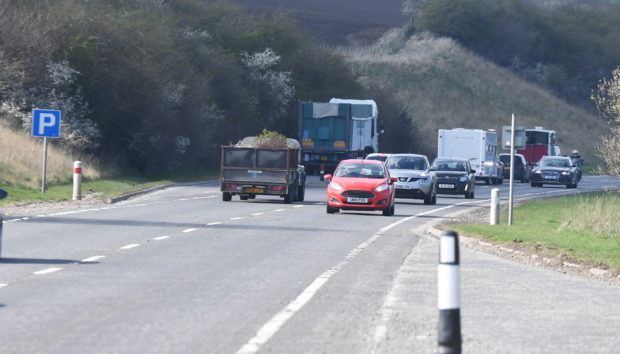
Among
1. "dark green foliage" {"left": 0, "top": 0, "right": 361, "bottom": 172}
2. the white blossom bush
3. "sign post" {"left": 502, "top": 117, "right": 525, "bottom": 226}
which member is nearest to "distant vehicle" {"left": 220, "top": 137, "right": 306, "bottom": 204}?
"sign post" {"left": 502, "top": 117, "right": 525, "bottom": 226}

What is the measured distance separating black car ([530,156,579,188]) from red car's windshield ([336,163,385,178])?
28.2m

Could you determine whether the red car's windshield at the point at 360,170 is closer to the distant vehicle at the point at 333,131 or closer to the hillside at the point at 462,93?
the distant vehicle at the point at 333,131

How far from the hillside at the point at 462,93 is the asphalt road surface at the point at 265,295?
91977mm

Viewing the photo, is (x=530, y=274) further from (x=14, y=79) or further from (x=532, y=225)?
(x=14, y=79)

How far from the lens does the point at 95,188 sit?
40.1 m

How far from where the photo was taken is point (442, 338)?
8.20m

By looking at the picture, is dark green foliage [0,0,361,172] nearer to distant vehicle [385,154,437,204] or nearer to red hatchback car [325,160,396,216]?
distant vehicle [385,154,437,204]

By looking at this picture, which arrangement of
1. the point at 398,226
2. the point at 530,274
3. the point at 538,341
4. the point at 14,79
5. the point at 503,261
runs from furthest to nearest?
the point at 14,79
the point at 398,226
the point at 503,261
the point at 530,274
the point at 538,341

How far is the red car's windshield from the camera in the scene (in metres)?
31.9

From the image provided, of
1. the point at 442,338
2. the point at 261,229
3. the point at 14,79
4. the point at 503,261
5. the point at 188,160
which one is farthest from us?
the point at 188,160

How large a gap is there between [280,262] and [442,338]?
8898 mm

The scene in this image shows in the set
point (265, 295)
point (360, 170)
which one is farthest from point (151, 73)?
point (265, 295)

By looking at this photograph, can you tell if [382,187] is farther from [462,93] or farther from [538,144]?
[462,93]

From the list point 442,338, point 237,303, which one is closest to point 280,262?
point 237,303
